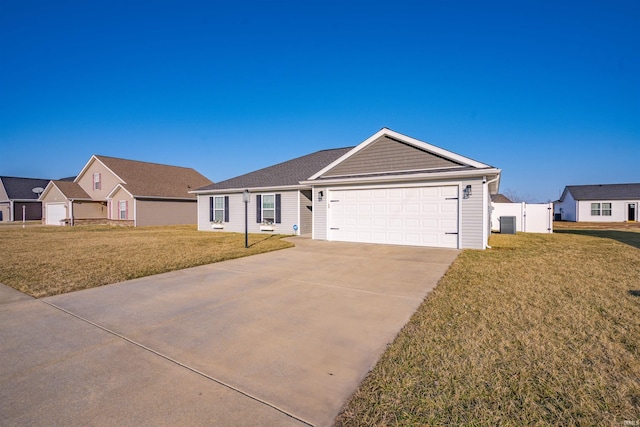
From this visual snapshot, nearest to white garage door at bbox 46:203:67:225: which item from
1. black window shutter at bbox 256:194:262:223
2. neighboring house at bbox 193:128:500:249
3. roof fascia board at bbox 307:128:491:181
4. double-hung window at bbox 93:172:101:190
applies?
double-hung window at bbox 93:172:101:190

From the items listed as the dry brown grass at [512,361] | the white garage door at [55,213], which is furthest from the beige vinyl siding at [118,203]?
the dry brown grass at [512,361]

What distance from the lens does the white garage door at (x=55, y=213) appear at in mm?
27156

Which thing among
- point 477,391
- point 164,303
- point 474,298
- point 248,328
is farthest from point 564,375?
point 164,303

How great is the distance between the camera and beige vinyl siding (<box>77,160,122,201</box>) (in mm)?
26670

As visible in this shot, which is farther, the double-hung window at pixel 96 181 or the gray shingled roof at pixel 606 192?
the gray shingled roof at pixel 606 192

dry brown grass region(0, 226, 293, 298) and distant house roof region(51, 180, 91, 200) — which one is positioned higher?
distant house roof region(51, 180, 91, 200)

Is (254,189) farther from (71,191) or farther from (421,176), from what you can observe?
(71,191)

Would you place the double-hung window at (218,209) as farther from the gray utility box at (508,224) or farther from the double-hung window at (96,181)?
the gray utility box at (508,224)

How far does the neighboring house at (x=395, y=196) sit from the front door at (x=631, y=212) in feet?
108

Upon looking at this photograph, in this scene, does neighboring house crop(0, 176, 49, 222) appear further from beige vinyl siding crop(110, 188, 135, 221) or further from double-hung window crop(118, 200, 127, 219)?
double-hung window crop(118, 200, 127, 219)

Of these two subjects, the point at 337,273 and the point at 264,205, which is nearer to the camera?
the point at 337,273

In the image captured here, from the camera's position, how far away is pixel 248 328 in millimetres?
4086

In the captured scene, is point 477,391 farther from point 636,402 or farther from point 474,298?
point 474,298

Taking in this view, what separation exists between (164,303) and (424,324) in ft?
13.4
